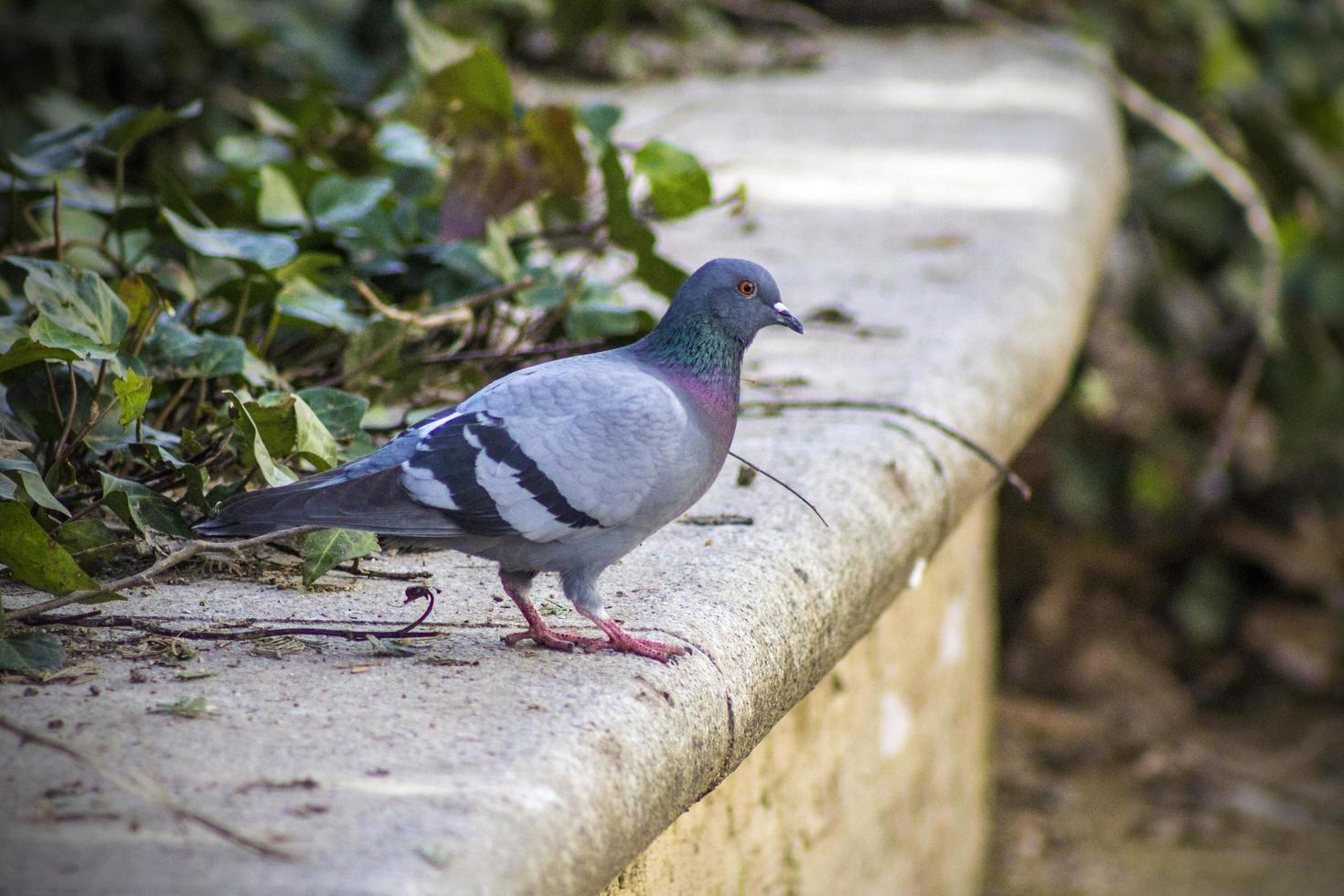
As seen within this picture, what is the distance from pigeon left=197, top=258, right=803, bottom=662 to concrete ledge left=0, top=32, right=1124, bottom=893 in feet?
0.33

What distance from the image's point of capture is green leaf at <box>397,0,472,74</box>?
2912 millimetres

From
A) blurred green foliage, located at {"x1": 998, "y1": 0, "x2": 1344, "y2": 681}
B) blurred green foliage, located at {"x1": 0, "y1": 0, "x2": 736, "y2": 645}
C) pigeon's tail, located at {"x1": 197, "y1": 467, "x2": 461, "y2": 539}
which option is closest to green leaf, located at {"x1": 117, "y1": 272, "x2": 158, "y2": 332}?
blurred green foliage, located at {"x1": 0, "y1": 0, "x2": 736, "y2": 645}

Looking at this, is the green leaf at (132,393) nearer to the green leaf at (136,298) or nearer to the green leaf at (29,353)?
the green leaf at (29,353)

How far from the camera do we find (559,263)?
3.00 m

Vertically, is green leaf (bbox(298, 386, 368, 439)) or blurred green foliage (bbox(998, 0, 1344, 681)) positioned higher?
green leaf (bbox(298, 386, 368, 439))

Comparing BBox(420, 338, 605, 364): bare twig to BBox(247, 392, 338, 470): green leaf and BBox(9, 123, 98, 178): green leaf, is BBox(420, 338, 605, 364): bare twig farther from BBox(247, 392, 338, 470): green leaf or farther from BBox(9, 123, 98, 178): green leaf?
BBox(9, 123, 98, 178): green leaf

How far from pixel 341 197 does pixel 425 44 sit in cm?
61

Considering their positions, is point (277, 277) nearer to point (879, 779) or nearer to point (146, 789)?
point (146, 789)

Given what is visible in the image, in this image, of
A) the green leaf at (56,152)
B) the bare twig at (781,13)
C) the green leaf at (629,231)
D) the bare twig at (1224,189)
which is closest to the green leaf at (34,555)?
the green leaf at (56,152)

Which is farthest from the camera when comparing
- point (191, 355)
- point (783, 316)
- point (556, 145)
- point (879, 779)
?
point (879, 779)

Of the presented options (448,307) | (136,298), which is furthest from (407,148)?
(136,298)

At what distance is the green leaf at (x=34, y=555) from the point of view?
5.09 ft

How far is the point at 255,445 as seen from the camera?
176 centimetres

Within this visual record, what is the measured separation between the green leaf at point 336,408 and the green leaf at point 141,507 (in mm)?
262
